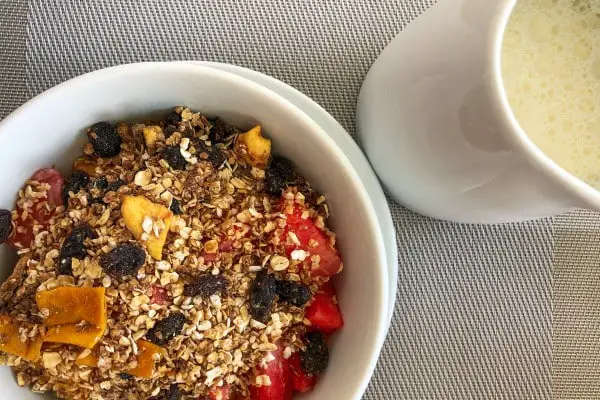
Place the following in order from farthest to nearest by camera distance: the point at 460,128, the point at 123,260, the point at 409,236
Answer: the point at 409,236 < the point at 123,260 < the point at 460,128

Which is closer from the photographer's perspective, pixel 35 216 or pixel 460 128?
pixel 460 128

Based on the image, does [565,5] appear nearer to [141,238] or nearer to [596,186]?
[596,186]

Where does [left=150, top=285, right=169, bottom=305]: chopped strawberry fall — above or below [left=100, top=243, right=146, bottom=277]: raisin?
below

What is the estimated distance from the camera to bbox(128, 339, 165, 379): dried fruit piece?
0.73 meters

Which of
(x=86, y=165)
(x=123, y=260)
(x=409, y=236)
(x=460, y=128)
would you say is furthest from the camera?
(x=409, y=236)

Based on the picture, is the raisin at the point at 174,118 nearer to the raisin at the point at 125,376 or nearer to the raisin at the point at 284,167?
the raisin at the point at 284,167

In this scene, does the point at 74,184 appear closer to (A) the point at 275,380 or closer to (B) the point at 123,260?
(B) the point at 123,260

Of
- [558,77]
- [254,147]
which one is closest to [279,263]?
[254,147]

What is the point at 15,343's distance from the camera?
74 cm

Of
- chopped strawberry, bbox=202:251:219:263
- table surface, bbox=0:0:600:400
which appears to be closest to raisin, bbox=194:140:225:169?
A: chopped strawberry, bbox=202:251:219:263

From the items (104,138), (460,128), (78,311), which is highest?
(460,128)

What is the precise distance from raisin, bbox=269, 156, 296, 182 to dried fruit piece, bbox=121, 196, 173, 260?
0.15 m

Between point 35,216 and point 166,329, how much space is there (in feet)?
0.72

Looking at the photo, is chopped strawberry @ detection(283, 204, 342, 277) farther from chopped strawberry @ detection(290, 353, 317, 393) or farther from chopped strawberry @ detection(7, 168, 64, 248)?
chopped strawberry @ detection(7, 168, 64, 248)
